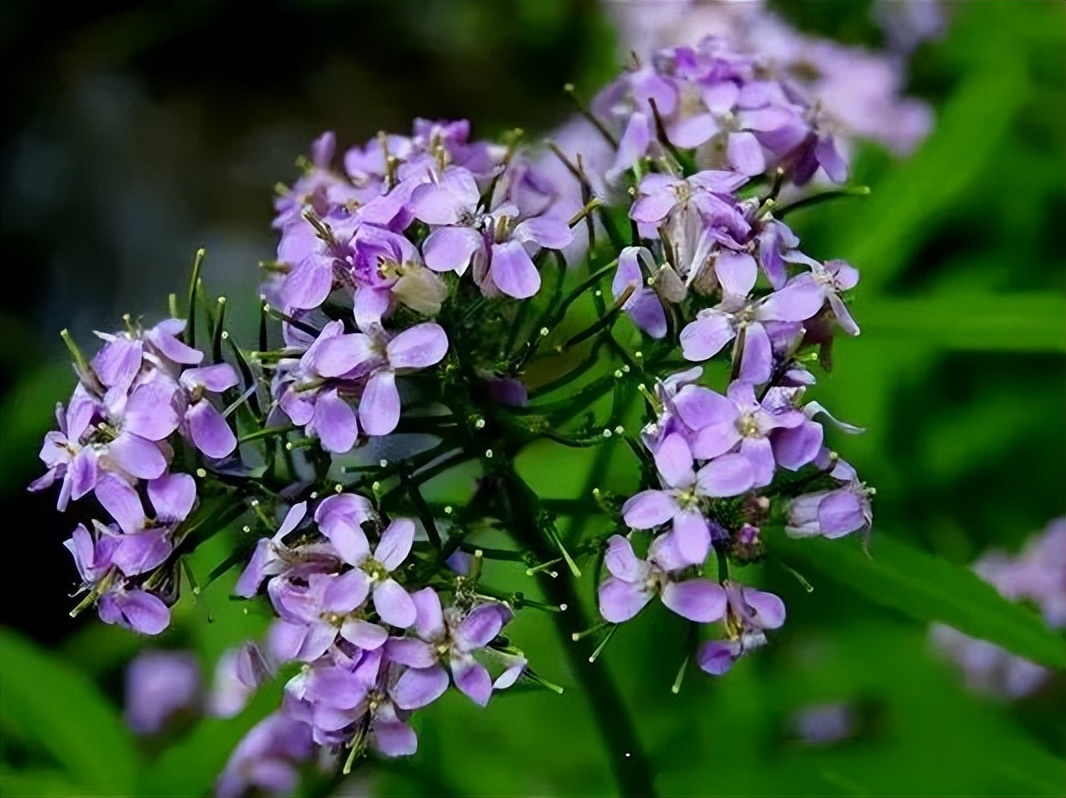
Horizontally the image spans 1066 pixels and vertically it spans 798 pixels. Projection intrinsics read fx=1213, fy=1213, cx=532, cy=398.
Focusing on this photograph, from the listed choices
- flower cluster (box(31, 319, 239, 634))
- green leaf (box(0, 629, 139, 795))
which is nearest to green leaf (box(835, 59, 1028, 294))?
flower cluster (box(31, 319, 239, 634))

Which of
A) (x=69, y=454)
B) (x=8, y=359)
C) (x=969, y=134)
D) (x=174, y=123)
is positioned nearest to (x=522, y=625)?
(x=69, y=454)

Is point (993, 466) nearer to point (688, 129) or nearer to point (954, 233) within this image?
point (954, 233)

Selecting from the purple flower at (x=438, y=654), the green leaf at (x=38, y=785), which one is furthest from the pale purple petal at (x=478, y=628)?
the green leaf at (x=38, y=785)

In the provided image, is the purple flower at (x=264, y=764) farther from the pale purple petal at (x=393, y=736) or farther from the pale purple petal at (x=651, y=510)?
the pale purple petal at (x=651, y=510)

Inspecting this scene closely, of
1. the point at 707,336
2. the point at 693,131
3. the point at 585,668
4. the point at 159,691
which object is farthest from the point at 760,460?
the point at 159,691

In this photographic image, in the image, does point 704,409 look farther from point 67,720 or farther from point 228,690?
point 67,720

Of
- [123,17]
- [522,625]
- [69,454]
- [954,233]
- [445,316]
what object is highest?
[445,316]
